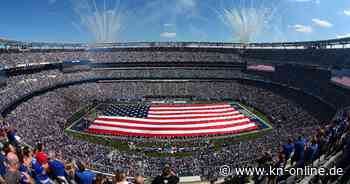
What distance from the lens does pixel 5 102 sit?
3250cm

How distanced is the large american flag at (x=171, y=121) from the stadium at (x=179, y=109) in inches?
7.1

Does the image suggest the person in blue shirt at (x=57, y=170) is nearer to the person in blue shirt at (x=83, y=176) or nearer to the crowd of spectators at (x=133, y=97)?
the person in blue shirt at (x=83, y=176)

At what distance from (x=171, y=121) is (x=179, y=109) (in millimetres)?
5968

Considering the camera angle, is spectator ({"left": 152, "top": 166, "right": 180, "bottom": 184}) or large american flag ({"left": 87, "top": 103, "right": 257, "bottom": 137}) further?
large american flag ({"left": 87, "top": 103, "right": 257, "bottom": 137})

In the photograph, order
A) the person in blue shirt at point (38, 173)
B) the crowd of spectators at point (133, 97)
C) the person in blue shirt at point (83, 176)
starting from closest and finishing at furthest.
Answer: the person in blue shirt at point (38, 173), the person in blue shirt at point (83, 176), the crowd of spectators at point (133, 97)

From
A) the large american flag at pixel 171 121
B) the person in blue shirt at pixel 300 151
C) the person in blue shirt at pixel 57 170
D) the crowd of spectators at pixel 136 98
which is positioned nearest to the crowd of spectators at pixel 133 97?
the crowd of spectators at pixel 136 98

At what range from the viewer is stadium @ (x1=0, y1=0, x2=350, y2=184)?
1422 centimetres

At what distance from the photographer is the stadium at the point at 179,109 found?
46.6ft

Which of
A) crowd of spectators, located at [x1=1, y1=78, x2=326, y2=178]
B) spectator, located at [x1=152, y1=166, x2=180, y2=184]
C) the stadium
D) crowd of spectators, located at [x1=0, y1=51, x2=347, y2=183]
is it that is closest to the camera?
spectator, located at [x1=152, y1=166, x2=180, y2=184]

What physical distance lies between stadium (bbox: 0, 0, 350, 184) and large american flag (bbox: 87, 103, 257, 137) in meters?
0.18

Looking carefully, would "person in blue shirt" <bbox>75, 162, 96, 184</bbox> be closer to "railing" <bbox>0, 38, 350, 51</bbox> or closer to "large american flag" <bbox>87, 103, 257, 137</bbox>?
"large american flag" <bbox>87, 103, 257, 137</bbox>

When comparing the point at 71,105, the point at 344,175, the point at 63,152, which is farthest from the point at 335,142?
the point at 71,105

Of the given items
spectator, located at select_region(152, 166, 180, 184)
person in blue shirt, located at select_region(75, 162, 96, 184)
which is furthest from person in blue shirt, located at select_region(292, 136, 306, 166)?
person in blue shirt, located at select_region(75, 162, 96, 184)

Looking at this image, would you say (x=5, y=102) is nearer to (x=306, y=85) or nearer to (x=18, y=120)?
(x=18, y=120)
